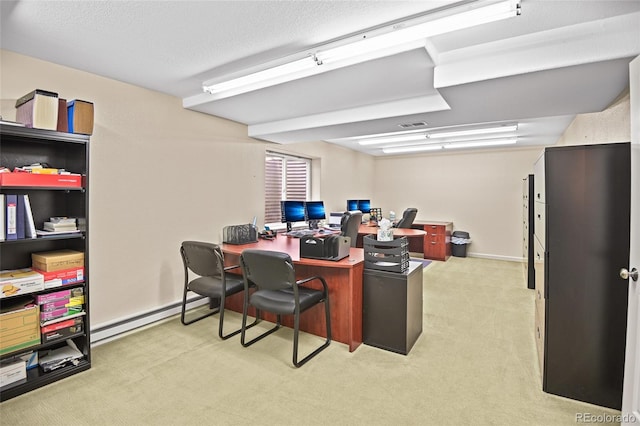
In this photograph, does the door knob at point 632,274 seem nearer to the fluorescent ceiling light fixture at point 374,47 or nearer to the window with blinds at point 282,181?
the fluorescent ceiling light fixture at point 374,47

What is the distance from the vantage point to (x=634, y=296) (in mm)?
1563

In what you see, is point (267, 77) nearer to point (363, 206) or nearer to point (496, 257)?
point (363, 206)

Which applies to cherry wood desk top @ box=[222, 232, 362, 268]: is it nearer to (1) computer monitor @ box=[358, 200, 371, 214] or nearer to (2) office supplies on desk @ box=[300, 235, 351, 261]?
(2) office supplies on desk @ box=[300, 235, 351, 261]

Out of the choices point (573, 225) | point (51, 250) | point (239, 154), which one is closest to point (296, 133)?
point (239, 154)

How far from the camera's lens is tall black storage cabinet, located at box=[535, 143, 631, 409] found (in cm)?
186

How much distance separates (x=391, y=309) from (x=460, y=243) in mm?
4558

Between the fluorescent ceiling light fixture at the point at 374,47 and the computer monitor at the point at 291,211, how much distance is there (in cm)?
209

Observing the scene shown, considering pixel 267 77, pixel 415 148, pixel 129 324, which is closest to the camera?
pixel 267 77

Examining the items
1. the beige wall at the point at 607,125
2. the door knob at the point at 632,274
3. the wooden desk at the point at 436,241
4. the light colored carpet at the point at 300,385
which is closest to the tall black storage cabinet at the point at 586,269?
the light colored carpet at the point at 300,385

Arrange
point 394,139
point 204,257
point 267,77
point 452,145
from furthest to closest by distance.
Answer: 1. point 452,145
2. point 394,139
3. point 204,257
4. point 267,77

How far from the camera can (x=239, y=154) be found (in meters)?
4.08

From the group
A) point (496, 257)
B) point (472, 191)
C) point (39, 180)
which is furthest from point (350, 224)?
point (496, 257)

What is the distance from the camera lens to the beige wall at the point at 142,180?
268cm

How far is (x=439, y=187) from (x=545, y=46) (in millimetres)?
5290
